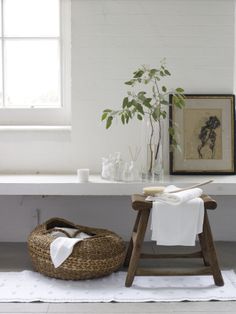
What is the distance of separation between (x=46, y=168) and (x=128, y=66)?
3.50ft

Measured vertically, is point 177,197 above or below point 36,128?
below

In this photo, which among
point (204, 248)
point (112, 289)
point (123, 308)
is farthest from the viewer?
point (204, 248)

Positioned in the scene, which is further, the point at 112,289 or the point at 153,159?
the point at 153,159

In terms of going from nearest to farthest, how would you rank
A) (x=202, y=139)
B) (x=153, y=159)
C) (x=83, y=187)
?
(x=83, y=187)
(x=153, y=159)
(x=202, y=139)

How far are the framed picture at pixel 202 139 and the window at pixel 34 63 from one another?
0.97 m

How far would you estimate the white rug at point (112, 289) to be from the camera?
3.07 metres

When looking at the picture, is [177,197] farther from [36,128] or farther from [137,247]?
[36,128]

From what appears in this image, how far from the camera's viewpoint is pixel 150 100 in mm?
3793

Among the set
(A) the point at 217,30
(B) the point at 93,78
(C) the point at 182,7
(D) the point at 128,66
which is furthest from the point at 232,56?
(B) the point at 93,78

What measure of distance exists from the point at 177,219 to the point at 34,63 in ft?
6.58

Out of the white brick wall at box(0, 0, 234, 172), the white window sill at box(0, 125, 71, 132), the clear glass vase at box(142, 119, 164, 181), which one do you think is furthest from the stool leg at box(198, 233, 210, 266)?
the white window sill at box(0, 125, 71, 132)

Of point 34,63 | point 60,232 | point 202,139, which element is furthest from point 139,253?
point 34,63

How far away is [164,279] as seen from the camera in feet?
11.2

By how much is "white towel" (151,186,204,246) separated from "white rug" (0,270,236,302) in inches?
11.3
